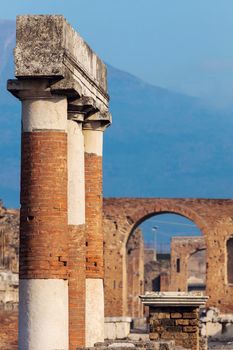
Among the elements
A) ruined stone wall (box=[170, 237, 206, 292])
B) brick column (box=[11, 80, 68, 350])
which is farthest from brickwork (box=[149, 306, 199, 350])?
ruined stone wall (box=[170, 237, 206, 292])

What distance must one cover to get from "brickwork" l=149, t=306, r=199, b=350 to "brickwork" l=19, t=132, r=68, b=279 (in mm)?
3077

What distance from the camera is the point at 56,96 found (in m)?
17.4

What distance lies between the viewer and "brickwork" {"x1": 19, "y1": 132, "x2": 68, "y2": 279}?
17.1 m

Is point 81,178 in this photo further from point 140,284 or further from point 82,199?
point 140,284

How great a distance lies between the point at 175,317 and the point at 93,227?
150cm

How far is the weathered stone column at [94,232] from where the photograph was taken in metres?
19.9

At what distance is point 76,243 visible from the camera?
61.8 feet

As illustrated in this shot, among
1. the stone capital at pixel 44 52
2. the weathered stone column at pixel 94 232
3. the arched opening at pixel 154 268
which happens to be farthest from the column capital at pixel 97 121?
the arched opening at pixel 154 268

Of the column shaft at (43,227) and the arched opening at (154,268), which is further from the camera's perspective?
the arched opening at (154,268)

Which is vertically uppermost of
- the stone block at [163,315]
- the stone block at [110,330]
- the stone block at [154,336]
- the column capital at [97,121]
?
the column capital at [97,121]

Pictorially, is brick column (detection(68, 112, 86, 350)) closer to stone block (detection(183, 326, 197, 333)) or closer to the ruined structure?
the ruined structure

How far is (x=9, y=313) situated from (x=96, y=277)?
11.6 metres

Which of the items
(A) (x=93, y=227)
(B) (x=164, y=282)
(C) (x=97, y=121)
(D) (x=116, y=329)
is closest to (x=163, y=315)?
(A) (x=93, y=227)

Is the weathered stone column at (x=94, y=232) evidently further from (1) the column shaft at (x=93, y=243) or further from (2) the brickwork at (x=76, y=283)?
(2) the brickwork at (x=76, y=283)
